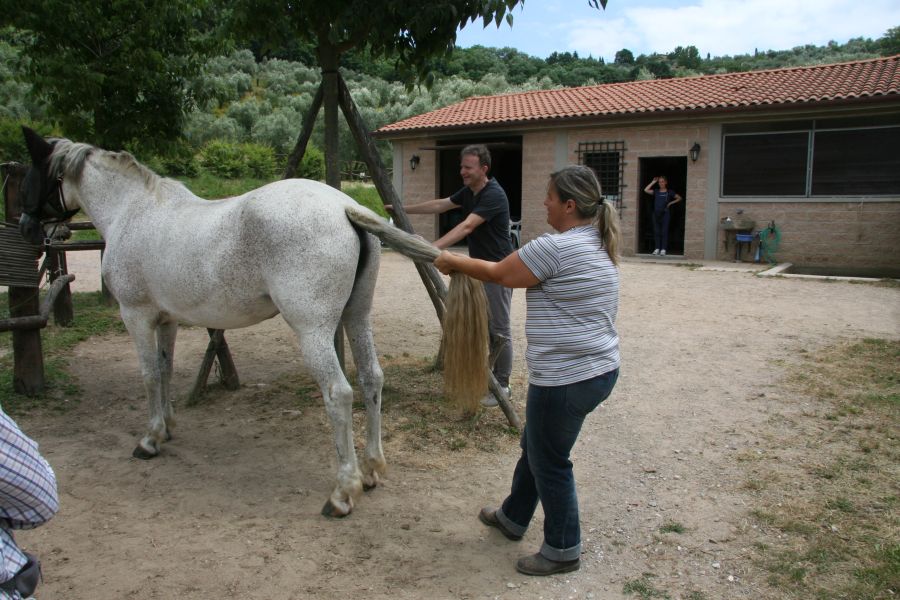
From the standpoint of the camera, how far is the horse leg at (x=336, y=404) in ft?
11.0

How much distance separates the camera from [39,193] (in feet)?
13.8

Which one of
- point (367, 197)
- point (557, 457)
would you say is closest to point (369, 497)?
point (557, 457)

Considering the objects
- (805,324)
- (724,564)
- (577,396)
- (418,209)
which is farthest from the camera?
(805,324)

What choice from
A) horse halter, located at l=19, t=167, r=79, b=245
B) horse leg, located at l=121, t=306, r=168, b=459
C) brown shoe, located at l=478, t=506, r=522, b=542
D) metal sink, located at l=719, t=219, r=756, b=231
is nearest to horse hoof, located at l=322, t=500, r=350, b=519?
brown shoe, located at l=478, t=506, r=522, b=542

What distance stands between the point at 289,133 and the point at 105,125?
2540cm

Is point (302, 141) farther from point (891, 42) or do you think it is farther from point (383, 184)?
point (891, 42)

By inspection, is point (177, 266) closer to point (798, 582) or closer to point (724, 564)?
point (724, 564)

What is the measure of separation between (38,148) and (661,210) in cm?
1307

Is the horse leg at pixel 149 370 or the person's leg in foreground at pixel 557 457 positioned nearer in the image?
the person's leg in foreground at pixel 557 457

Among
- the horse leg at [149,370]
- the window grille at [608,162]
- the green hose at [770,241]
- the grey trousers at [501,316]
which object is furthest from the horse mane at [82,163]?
the green hose at [770,241]

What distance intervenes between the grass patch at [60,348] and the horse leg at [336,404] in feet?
9.57

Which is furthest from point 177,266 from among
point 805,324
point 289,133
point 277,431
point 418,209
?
point 289,133

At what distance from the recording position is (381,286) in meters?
11.2

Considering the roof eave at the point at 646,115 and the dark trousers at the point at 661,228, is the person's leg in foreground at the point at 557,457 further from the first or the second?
the dark trousers at the point at 661,228
